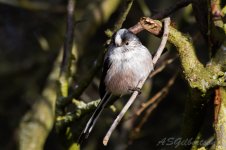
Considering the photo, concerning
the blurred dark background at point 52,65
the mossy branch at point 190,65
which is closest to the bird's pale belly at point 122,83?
the mossy branch at point 190,65

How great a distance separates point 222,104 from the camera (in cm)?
246

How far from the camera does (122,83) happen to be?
3.31m

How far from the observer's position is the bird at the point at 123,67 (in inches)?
126

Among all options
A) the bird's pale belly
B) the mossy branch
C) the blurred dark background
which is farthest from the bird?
the blurred dark background

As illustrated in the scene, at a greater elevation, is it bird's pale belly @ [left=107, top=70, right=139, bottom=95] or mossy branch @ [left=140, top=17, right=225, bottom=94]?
mossy branch @ [left=140, top=17, right=225, bottom=94]

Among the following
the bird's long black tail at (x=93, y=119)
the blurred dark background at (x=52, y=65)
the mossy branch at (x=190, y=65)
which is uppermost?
the mossy branch at (x=190, y=65)

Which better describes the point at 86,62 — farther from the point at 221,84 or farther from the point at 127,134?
the point at 221,84

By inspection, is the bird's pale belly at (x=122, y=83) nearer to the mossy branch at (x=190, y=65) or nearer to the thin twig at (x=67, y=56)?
the thin twig at (x=67, y=56)

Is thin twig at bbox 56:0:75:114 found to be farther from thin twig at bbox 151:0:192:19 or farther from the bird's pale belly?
thin twig at bbox 151:0:192:19

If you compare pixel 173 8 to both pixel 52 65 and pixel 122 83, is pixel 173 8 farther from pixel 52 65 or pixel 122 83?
pixel 52 65

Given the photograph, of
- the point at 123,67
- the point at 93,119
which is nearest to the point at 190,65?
the point at 93,119

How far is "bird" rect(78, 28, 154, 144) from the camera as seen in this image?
321 centimetres

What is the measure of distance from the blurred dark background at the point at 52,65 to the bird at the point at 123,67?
1.02 meters

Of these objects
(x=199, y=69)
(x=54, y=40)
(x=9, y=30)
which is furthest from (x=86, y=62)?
(x=199, y=69)
